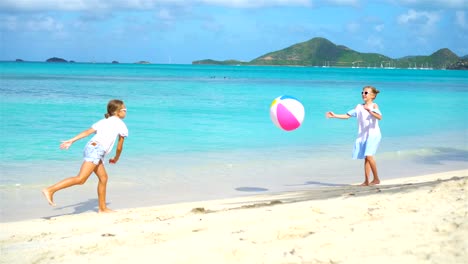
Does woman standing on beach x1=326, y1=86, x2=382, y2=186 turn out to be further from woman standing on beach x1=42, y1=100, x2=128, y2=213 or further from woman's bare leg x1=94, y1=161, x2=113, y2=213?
woman's bare leg x1=94, y1=161, x2=113, y2=213

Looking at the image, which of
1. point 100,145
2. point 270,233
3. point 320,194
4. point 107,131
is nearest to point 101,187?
point 100,145

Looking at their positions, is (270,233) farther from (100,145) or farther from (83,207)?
(83,207)

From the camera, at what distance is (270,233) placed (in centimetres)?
493

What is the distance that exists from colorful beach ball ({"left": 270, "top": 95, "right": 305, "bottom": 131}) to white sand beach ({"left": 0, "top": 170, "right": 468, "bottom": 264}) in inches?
70.7

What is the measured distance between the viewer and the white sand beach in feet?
13.9

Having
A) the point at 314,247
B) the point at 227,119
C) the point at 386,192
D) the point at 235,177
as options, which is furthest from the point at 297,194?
the point at 227,119

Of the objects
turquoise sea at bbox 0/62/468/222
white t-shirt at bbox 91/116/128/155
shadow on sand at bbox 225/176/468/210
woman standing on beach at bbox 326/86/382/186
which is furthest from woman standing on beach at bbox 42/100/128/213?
woman standing on beach at bbox 326/86/382/186

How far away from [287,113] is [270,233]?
3.58 meters

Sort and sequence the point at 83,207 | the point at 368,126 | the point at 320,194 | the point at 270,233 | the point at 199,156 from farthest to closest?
the point at 199,156 → the point at 368,126 → the point at 320,194 → the point at 83,207 → the point at 270,233

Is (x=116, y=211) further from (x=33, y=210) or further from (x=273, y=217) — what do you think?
(x=273, y=217)

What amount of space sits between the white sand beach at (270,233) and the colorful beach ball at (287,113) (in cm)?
180

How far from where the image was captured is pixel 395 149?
538 inches

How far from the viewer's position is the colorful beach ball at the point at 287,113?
27.1 feet

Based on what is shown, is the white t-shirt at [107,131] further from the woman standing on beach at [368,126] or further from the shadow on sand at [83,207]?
the woman standing on beach at [368,126]
